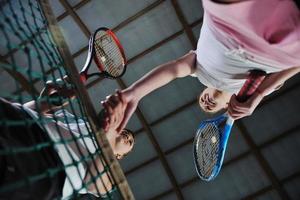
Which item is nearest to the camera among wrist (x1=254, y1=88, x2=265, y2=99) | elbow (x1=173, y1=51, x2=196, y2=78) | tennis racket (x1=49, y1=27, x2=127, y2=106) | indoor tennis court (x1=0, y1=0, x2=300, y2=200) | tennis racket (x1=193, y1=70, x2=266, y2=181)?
wrist (x1=254, y1=88, x2=265, y2=99)

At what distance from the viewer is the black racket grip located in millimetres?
2697

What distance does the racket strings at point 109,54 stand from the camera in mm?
4238

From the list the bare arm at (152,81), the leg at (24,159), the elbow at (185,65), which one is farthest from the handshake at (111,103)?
the elbow at (185,65)

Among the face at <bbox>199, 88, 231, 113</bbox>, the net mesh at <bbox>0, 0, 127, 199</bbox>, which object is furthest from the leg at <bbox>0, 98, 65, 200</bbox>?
the face at <bbox>199, 88, 231, 113</bbox>

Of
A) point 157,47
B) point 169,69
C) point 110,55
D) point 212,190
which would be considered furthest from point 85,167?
point 212,190

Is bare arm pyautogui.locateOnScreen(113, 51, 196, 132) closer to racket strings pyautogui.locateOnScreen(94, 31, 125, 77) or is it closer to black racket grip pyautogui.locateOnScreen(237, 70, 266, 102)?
black racket grip pyautogui.locateOnScreen(237, 70, 266, 102)

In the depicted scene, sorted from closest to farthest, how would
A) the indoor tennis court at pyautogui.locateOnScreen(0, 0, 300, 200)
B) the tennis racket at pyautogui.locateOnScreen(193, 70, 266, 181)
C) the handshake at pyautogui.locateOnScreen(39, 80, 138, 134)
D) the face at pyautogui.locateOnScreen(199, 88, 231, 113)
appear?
the handshake at pyautogui.locateOnScreen(39, 80, 138, 134) → the face at pyautogui.locateOnScreen(199, 88, 231, 113) → the tennis racket at pyautogui.locateOnScreen(193, 70, 266, 181) → the indoor tennis court at pyautogui.locateOnScreen(0, 0, 300, 200)

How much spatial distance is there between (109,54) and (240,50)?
7.63 ft

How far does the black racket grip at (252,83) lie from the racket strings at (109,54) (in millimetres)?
1684

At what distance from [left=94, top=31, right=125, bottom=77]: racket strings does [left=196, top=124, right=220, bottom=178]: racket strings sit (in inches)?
48.0

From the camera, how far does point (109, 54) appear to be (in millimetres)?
4367

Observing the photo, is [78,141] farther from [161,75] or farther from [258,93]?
[258,93]

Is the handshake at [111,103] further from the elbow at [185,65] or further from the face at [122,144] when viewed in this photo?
the face at [122,144]

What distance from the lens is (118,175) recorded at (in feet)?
8.14
